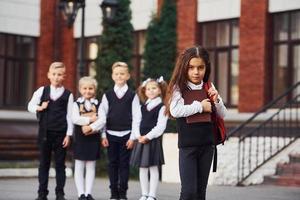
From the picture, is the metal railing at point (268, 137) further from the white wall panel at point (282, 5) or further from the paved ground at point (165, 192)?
the white wall panel at point (282, 5)

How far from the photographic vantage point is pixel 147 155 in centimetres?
972

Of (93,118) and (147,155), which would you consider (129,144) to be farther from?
(93,118)

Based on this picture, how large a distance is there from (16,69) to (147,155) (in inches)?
621

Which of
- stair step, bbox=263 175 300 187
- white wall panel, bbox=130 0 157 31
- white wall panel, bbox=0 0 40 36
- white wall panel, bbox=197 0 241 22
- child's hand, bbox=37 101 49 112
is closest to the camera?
child's hand, bbox=37 101 49 112

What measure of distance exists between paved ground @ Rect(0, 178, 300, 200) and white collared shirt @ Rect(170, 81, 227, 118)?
15.1 ft

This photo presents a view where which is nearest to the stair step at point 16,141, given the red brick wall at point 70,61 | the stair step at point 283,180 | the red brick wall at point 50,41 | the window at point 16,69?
the window at point 16,69

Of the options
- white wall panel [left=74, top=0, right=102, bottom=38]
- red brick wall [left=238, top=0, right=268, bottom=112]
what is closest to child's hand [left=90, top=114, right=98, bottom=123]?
red brick wall [left=238, top=0, right=268, bottom=112]

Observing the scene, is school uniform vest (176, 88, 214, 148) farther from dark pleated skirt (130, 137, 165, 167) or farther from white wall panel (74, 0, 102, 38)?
white wall panel (74, 0, 102, 38)

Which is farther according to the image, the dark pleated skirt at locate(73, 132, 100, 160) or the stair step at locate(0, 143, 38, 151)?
the stair step at locate(0, 143, 38, 151)

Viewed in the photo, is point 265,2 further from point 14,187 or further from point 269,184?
point 14,187

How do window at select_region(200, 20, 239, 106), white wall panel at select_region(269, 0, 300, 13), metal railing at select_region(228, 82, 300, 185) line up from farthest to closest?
window at select_region(200, 20, 239, 106)
white wall panel at select_region(269, 0, 300, 13)
metal railing at select_region(228, 82, 300, 185)

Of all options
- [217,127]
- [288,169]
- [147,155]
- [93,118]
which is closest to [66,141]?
[93,118]

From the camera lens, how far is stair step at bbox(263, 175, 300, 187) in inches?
520

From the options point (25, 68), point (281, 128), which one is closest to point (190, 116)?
point (281, 128)
